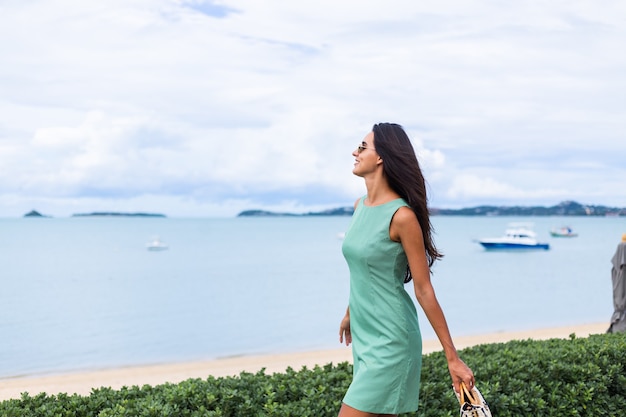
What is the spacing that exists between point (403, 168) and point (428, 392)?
2431mm

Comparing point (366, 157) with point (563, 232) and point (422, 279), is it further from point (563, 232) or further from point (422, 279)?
point (563, 232)

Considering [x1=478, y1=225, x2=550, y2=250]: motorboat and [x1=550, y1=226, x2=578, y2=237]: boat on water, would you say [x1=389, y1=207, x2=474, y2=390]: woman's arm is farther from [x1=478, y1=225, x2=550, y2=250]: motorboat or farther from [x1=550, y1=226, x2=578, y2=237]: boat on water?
[x1=550, y1=226, x2=578, y2=237]: boat on water

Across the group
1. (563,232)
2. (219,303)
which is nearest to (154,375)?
(219,303)

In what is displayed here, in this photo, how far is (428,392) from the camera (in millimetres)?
5160

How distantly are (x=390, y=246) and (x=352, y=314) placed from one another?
397 millimetres

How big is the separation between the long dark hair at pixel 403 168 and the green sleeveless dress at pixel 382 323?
70 mm

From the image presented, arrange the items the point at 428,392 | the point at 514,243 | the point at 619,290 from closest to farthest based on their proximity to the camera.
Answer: the point at 428,392 → the point at 619,290 → the point at 514,243

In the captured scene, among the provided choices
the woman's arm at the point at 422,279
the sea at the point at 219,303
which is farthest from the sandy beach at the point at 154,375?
the woman's arm at the point at 422,279

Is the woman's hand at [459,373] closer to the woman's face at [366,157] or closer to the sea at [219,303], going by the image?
the woman's face at [366,157]

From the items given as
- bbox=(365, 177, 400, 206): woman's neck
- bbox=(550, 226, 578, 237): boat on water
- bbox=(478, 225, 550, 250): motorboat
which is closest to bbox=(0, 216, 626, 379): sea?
bbox=(478, 225, 550, 250): motorboat

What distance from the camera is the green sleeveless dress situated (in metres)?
3.23

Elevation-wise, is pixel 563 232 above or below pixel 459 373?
below

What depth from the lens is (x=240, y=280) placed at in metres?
47.0

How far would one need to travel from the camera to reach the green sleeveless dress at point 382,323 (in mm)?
3229
